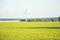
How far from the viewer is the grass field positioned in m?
1.28

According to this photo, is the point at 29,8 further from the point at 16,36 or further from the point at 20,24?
the point at 16,36

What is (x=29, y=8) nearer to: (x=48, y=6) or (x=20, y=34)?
(x=48, y=6)

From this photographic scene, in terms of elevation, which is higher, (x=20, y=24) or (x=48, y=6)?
(x=48, y=6)

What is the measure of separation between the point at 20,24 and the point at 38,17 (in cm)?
37

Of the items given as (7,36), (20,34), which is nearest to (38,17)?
(20,34)

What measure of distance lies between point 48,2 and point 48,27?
50 cm

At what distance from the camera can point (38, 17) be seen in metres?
1.55

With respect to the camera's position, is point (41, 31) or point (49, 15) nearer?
point (41, 31)

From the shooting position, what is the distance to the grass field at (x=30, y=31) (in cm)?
128

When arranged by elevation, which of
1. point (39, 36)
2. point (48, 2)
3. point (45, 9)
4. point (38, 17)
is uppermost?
point (48, 2)

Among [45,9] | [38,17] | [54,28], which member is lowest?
[54,28]

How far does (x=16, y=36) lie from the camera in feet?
4.36

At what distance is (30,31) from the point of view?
1309 mm

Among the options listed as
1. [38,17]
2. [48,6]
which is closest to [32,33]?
[38,17]
